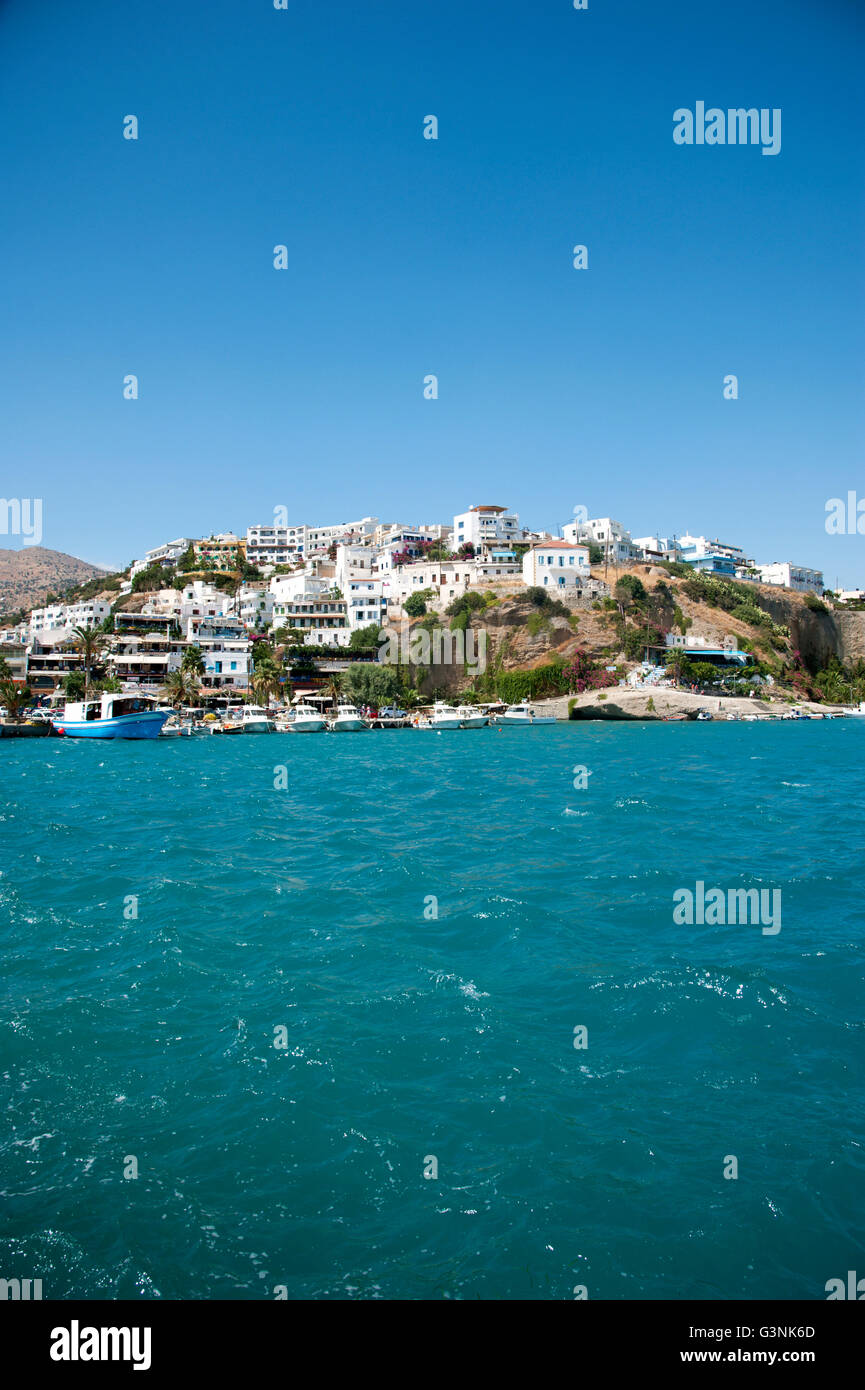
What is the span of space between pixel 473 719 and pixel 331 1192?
64949 millimetres

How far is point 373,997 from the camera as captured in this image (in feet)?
31.1

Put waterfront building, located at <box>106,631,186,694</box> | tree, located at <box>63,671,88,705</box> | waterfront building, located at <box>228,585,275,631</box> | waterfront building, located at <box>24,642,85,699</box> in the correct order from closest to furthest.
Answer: tree, located at <box>63,671,88,705</box> < waterfront building, located at <box>106,631,186,694</box> < waterfront building, located at <box>24,642,85,699</box> < waterfront building, located at <box>228,585,275,631</box>

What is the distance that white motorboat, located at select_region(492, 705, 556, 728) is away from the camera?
70.6 m

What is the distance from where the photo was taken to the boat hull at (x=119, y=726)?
61312mm

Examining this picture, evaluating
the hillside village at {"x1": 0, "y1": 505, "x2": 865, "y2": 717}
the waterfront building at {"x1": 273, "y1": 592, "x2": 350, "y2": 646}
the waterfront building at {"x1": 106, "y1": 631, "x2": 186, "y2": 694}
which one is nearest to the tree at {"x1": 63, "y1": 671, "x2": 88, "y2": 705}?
the hillside village at {"x1": 0, "y1": 505, "x2": 865, "y2": 717}

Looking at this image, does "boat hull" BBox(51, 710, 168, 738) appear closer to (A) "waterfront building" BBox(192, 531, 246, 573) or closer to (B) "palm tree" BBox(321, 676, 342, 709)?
(B) "palm tree" BBox(321, 676, 342, 709)

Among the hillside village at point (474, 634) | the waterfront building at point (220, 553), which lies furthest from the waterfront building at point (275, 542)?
the hillside village at point (474, 634)

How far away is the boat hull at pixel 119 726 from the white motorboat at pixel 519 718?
94.3 ft

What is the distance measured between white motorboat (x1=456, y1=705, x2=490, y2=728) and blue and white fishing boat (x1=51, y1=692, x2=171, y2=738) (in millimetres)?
25300

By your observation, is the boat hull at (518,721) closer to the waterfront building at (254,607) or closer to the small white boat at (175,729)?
the small white boat at (175,729)
